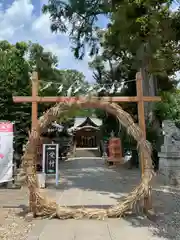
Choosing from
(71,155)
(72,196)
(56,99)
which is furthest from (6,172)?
(71,155)

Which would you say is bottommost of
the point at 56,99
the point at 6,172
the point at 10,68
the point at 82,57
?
the point at 6,172

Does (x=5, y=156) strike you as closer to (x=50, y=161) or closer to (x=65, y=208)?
(x=50, y=161)

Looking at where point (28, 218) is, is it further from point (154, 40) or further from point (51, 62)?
point (51, 62)

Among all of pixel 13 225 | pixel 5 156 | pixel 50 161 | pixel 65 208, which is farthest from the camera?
pixel 50 161

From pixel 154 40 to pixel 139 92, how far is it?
4.47 metres

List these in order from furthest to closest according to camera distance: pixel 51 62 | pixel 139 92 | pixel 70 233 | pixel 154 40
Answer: pixel 51 62
pixel 154 40
pixel 139 92
pixel 70 233

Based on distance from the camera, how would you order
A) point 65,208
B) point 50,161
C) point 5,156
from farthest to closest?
point 50,161 → point 5,156 → point 65,208

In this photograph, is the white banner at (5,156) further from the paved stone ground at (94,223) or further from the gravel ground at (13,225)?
the gravel ground at (13,225)

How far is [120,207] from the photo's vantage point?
5047 mm

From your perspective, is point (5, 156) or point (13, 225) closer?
point (13, 225)

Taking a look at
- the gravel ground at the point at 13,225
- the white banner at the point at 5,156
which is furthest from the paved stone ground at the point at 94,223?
the white banner at the point at 5,156

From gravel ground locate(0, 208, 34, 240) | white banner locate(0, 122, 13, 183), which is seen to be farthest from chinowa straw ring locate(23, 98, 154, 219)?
white banner locate(0, 122, 13, 183)

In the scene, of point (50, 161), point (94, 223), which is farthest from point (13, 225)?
point (50, 161)

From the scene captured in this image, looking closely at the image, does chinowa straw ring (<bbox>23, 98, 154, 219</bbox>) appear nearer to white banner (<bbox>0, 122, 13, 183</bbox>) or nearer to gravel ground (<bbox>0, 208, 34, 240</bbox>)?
gravel ground (<bbox>0, 208, 34, 240</bbox>)
